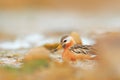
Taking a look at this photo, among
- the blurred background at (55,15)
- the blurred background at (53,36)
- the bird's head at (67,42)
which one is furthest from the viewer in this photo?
the blurred background at (55,15)

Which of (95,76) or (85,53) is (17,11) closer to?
(85,53)

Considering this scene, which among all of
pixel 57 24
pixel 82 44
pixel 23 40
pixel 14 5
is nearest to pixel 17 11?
pixel 14 5

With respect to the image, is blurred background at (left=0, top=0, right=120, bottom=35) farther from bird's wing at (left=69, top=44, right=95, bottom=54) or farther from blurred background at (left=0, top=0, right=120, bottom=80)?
bird's wing at (left=69, top=44, right=95, bottom=54)

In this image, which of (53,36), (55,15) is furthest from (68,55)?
(55,15)

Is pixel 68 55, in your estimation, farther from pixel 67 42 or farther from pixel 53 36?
pixel 53 36

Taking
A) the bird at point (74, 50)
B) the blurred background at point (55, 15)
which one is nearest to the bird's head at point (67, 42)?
the bird at point (74, 50)

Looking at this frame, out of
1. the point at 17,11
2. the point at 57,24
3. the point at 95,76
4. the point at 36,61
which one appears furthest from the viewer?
the point at 17,11

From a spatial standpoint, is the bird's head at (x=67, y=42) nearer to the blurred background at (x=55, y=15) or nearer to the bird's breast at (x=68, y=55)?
the bird's breast at (x=68, y=55)
